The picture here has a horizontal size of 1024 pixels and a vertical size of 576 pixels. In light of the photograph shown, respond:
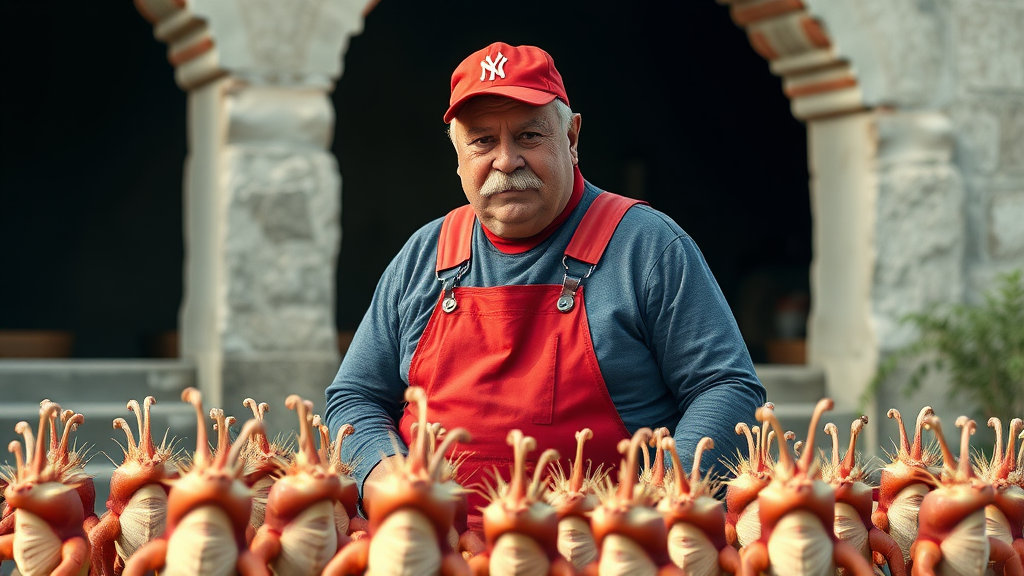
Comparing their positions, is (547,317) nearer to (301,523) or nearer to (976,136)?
(301,523)

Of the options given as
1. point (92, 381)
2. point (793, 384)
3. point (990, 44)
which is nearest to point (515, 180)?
point (92, 381)

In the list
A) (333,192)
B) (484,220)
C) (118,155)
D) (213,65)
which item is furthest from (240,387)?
(118,155)

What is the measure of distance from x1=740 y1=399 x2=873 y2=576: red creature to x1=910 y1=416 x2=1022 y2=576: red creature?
0.11 m

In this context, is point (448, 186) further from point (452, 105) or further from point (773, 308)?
point (452, 105)

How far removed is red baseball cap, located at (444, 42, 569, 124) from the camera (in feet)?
6.58

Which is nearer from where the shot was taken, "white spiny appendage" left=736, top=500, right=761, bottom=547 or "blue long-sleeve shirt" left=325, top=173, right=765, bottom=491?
"white spiny appendage" left=736, top=500, right=761, bottom=547

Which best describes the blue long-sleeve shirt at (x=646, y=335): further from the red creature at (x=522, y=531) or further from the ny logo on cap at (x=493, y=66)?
the red creature at (x=522, y=531)

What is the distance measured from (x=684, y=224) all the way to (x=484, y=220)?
6.73 m

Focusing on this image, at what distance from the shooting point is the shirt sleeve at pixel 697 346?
6.43 feet

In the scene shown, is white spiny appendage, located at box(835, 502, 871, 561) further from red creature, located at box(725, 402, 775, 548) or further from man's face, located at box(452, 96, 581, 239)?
man's face, located at box(452, 96, 581, 239)

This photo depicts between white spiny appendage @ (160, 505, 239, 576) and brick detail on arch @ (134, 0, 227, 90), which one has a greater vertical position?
brick detail on arch @ (134, 0, 227, 90)

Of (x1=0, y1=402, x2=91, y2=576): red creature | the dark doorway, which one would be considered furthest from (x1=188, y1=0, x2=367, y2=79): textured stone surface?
(x1=0, y1=402, x2=91, y2=576): red creature

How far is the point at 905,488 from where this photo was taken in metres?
1.62

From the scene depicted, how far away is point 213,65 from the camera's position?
15.6 ft
